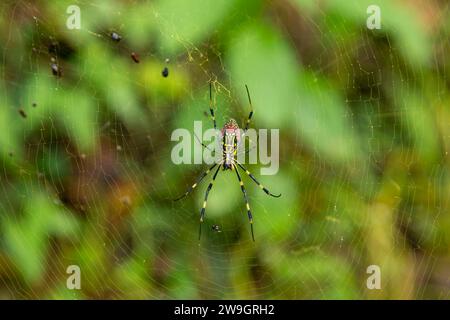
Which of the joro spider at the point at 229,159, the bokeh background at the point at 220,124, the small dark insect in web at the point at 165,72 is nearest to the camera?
the bokeh background at the point at 220,124

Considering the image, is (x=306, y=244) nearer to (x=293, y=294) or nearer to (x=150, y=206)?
(x=293, y=294)

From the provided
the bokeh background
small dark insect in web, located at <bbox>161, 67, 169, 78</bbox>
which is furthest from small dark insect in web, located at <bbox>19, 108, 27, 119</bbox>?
small dark insect in web, located at <bbox>161, 67, 169, 78</bbox>

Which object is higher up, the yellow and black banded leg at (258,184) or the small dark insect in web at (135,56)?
the small dark insect in web at (135,56)

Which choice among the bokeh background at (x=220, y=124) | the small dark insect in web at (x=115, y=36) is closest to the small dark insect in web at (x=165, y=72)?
the bokeh background at (x=220, y=124)

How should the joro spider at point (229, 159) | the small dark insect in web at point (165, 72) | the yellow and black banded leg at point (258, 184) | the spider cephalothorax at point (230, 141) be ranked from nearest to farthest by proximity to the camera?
the yellow and black banded leg at point (258, 184) → the small dark insect in web at point (165, 72) → the joro spider at point (229, 159) → the spider cephalothorax at point (230, 141)

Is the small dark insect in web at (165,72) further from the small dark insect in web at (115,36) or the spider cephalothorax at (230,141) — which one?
the spider cephalothorax at (230,141)

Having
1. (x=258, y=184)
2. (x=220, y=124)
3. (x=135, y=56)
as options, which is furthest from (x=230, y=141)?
(x=135, y=56)

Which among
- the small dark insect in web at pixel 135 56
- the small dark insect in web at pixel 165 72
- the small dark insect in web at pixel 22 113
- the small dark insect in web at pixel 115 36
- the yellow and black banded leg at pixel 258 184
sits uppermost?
the small dark insect in web at pixel 115 36

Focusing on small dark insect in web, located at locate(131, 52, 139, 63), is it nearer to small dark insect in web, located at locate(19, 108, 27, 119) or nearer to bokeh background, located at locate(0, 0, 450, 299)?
bokeh background, located at locate(0, 0, 450, 299)
